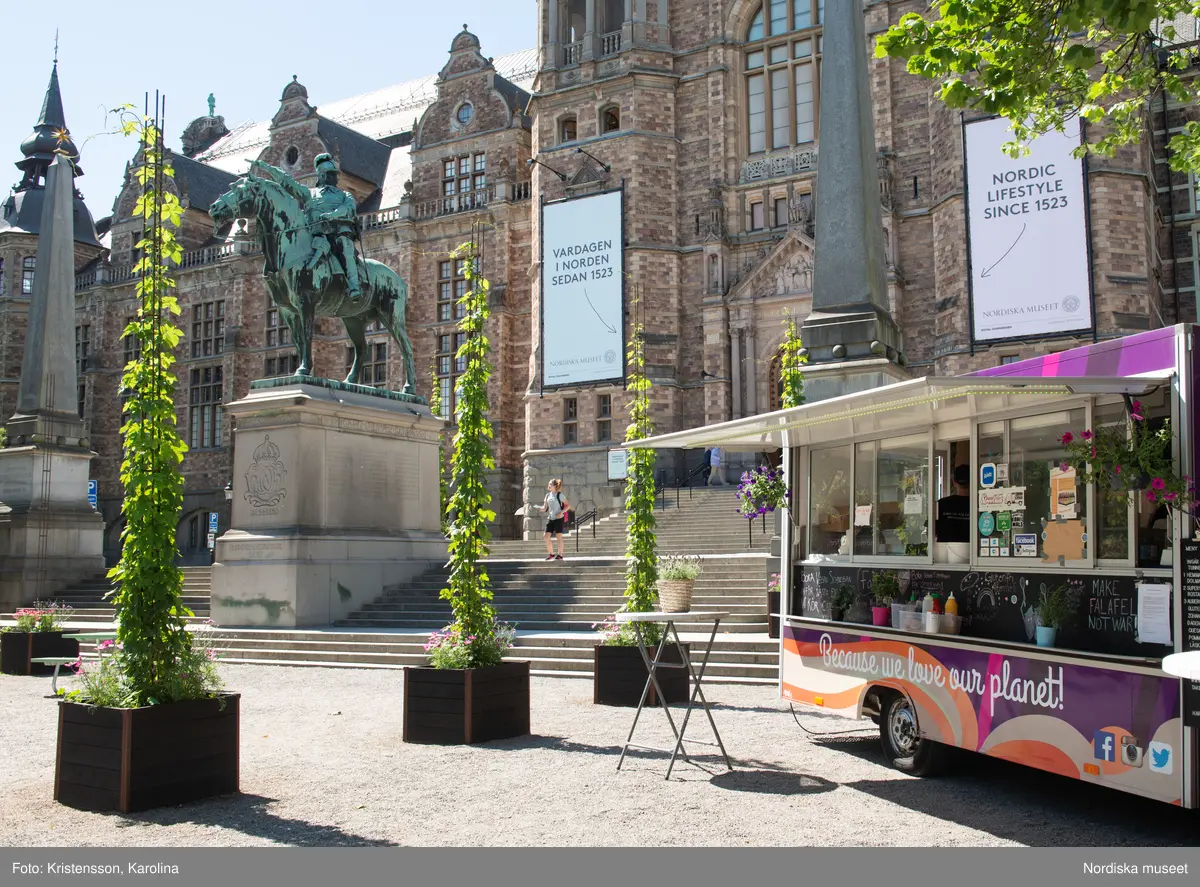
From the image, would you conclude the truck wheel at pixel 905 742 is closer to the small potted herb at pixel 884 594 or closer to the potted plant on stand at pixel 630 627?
the small potted herb at pixel 884 594

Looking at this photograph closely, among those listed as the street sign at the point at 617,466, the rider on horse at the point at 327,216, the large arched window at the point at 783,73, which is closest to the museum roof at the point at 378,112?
the large arched window at the point at 783,73

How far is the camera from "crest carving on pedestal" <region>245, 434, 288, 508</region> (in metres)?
17.3

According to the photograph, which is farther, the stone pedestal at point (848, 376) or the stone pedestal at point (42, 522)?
the stone pedestal at point (42, 522)

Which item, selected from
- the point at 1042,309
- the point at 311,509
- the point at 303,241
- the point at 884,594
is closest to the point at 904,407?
the point at 884,594

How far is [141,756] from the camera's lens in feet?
20.5

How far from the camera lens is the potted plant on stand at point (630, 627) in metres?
10.4

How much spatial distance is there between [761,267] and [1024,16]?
22.0 metres

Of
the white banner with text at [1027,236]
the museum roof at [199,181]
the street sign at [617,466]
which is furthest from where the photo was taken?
the museum roof at [199,181]

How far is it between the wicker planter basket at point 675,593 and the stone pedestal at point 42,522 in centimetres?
1379

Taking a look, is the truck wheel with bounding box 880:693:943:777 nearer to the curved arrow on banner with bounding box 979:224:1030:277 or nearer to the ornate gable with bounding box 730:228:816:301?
the curved arrow on banner with bounding box 979:224:1030:277

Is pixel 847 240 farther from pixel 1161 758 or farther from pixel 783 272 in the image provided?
pixel 783 272

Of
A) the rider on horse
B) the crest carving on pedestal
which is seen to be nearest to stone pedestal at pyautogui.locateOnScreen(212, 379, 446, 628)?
the crest carving on pedestal

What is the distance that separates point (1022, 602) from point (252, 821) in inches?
180

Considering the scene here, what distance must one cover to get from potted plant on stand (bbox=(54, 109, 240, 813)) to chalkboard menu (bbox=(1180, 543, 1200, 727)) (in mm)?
5241
